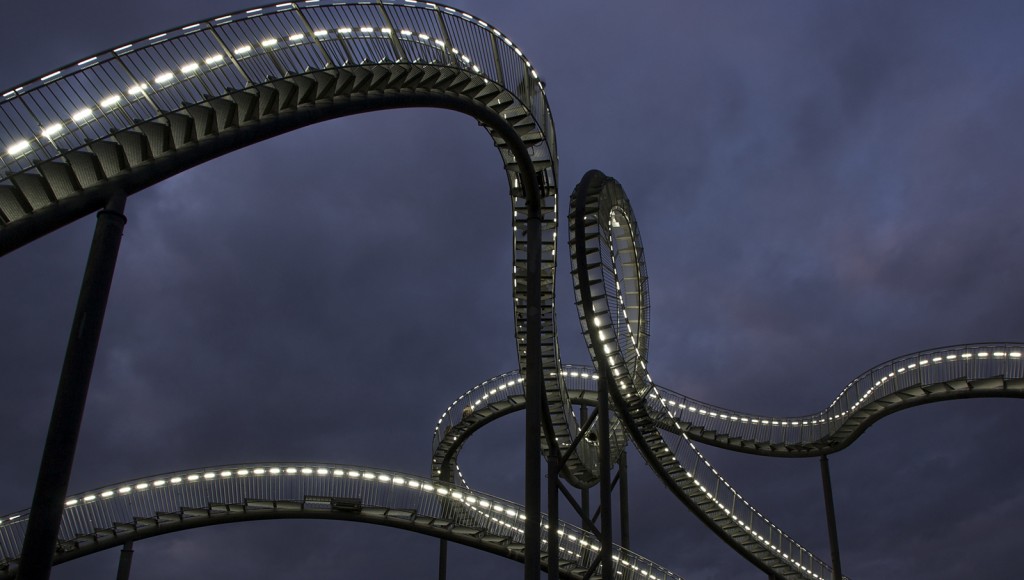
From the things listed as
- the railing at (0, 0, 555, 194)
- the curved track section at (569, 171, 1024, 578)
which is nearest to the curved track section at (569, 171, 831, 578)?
the curved track section at (569, 171, 1024, 578)

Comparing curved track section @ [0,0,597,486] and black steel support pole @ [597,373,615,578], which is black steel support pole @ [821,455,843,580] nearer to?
black steel support pole @ [597,373,615,578]

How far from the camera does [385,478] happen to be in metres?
18.7

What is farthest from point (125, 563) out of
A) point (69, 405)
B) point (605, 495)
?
point (69, 405)

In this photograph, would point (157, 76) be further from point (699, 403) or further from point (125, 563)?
point (699, 403)

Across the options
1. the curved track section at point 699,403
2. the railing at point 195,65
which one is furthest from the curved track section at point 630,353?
the railing at point 195,65

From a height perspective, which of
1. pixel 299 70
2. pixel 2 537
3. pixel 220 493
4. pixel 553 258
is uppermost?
pixel 553 258

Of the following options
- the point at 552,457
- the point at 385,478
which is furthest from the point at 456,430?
the point at 552,457

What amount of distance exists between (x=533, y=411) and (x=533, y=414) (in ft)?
0.16

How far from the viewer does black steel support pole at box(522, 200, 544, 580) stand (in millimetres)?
13383

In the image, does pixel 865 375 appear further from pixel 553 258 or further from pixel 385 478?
pixel 385 478

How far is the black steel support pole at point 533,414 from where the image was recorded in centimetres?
1338

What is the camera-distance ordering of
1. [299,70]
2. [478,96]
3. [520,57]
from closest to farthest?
[299,70], [478,96], [520,57]

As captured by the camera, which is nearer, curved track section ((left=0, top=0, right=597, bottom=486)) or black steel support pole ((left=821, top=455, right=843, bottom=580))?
curved track section ((left=0, top=0, right=597, bottom=486))

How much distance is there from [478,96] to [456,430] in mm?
14812
